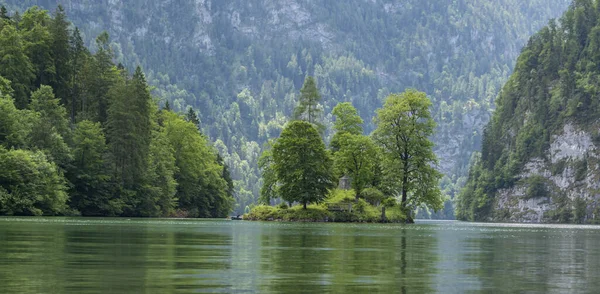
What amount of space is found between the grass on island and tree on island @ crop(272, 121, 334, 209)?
122cm

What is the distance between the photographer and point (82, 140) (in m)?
115

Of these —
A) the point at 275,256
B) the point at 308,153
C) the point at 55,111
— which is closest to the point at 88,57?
the point at 55,111

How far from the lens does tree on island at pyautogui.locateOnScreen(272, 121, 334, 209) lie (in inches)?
4176

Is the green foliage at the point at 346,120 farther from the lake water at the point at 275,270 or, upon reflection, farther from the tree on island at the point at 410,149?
the lake water at the point at 275,270

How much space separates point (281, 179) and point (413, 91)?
22.0m

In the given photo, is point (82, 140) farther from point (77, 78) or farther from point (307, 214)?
point (307, 214)

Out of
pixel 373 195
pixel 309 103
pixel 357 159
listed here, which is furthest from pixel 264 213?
pixel 309 103

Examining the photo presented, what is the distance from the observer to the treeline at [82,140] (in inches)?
3810

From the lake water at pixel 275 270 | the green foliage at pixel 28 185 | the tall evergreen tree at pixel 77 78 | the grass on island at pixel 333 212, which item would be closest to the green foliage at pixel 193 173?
the tall evergreen tree at pixel 77 78

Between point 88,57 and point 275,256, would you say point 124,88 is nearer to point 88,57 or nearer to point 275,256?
point 88,57

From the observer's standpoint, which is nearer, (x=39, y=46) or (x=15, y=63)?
(x=15, y=63)

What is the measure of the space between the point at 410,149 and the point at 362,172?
625 centimetres

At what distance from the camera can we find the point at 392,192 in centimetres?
11369

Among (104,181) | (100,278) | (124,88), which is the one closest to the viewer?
(100,278)
